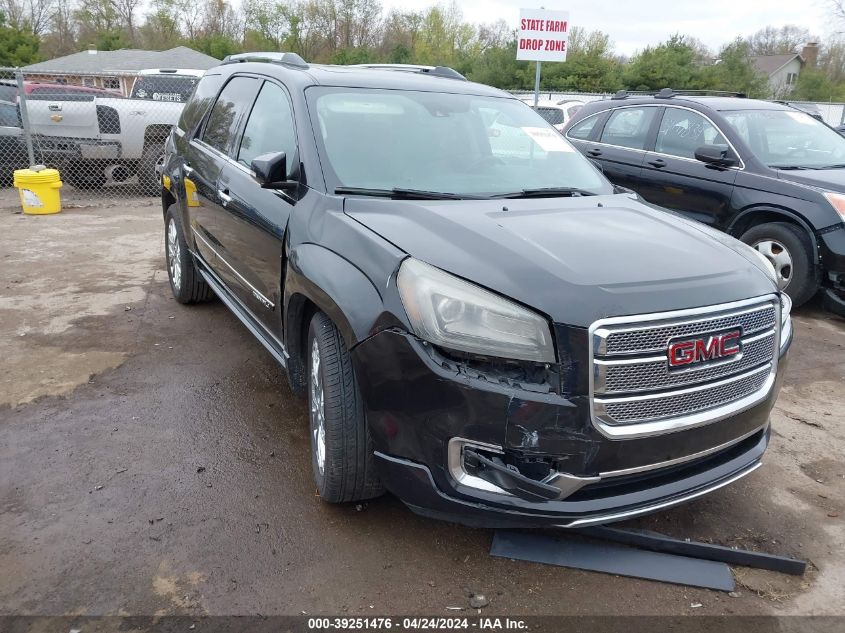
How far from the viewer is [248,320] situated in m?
4.04

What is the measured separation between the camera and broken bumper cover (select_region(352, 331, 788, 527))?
224 cm

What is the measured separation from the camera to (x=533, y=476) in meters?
2.33

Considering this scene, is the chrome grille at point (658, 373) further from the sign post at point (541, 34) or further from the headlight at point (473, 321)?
the sign post at point (541, 34)

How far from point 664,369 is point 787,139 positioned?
5240 millimetres

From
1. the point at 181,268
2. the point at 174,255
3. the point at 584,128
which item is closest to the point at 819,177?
the point at 584,128

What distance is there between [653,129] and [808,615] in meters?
5.51

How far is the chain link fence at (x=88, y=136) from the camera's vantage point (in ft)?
34.8

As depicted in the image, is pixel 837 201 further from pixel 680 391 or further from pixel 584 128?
pixel 680 391

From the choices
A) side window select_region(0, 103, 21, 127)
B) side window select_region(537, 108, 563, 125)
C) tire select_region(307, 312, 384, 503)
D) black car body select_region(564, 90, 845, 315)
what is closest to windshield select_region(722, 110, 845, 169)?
black car body select_region(564, 90, 845, 315)

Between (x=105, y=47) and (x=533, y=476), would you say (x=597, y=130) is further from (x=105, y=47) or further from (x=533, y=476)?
(x=105, y=47)

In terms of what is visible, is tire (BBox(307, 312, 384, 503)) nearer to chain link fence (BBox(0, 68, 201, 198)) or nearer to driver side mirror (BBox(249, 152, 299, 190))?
driver side mirror (BBox(249, 152, 299, 190))

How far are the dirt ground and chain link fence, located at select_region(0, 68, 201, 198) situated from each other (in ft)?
22.3

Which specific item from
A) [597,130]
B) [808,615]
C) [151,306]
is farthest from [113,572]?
[597,130]

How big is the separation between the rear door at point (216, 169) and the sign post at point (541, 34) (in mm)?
6647
